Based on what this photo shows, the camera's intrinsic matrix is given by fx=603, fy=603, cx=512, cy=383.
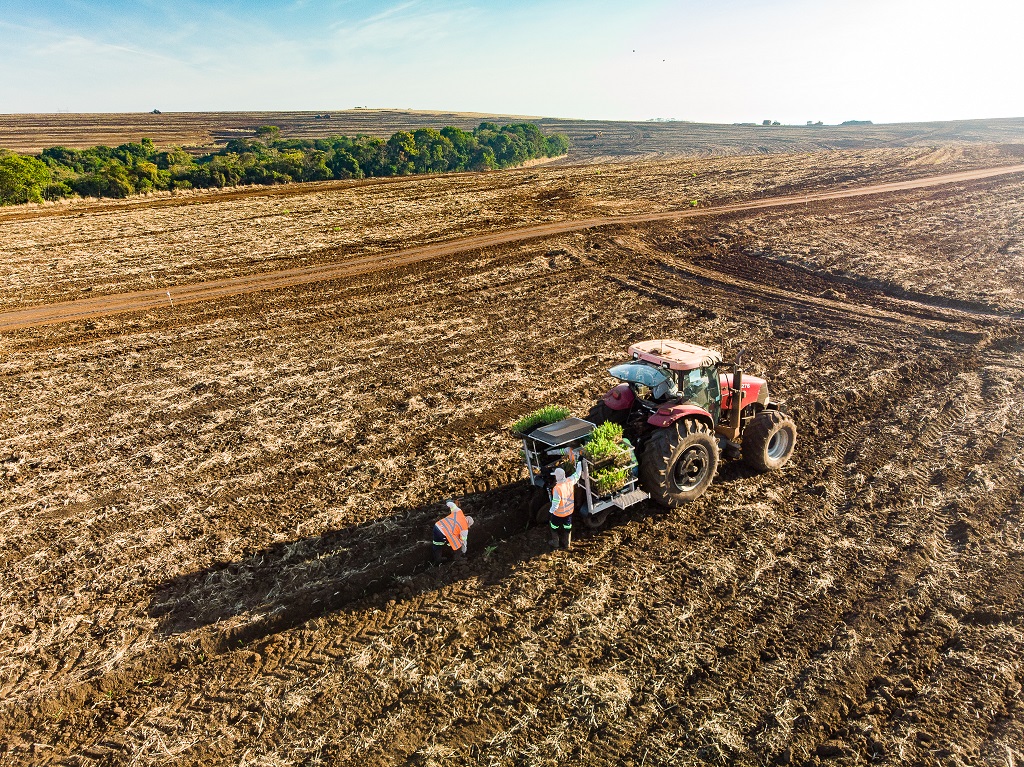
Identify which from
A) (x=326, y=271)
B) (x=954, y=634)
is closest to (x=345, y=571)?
(x=954, y=634)

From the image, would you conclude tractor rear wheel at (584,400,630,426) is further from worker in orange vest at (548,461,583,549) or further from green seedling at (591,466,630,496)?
worker in orange vest at (548,461,583,549)

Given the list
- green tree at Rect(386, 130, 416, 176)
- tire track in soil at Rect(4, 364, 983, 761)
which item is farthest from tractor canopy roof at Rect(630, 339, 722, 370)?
green tree at Rect(386, 130, 416, 176)

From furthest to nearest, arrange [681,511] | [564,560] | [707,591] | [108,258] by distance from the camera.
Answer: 1. [108,258]
2. [681,511]
3. [564,560]
4. [707,591]

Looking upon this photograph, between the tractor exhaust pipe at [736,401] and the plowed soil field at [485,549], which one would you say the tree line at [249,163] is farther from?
the tractor exhaust pipe at [736,401]

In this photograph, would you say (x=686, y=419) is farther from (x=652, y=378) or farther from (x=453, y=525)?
(x=453, y=525)

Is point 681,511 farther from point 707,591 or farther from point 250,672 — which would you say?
point 250,672

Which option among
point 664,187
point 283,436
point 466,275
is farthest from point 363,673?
point 664,187

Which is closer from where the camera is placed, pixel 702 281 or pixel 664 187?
pixel 702 281
